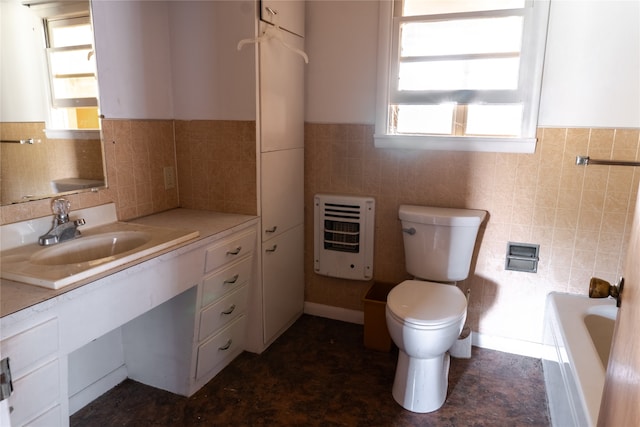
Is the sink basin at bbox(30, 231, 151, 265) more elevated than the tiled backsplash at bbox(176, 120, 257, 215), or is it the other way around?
the tiled backsplash at bbox(176, 120, 257, 215)

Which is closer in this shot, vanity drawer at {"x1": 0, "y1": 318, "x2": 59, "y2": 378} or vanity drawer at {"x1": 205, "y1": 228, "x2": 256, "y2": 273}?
vanity drawer at {"x1": 0, "y1": 318, "x2": 59, "y2": 378}

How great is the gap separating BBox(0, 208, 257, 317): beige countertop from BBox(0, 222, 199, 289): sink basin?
16 mm

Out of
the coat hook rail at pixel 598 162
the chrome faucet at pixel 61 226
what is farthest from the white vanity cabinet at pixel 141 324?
the coat hook rail at pixel 598 162

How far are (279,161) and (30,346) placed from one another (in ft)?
4.82

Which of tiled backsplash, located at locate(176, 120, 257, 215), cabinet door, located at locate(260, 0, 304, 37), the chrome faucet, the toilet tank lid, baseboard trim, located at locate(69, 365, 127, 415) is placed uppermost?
cabinet door, located at locate(260, 0, 304, 37)

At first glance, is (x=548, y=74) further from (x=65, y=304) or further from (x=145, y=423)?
(x=145, y=423)

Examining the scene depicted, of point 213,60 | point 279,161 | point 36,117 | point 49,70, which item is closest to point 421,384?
point 279,161

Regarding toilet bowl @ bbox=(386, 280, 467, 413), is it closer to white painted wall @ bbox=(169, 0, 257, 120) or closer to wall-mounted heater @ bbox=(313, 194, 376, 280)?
wall-mounted heater @ bbox=(313, 194, 376, 280)

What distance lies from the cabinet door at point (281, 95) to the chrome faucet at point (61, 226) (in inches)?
36.2

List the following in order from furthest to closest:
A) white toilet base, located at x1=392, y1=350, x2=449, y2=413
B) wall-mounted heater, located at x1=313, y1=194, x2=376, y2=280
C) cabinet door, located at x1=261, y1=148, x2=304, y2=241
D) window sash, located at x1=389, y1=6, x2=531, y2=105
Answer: wall-mounted heater, located at x1=313, y1=194, x2=376, y2=280 → cabinet door, located at x1=261, y1=148, x2=304, y2=241 → window sash, located at x1=389, y1=6, x2=531, y2=105 → white toilet base, located at x1=392, y1=350, x2=449, y2=413

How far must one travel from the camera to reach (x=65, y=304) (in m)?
1.27

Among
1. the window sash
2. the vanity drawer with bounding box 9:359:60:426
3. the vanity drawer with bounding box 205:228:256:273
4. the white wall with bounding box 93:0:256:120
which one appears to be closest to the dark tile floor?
the vanity drawer with bounding box 205:228:256:273

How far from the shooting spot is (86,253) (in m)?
1.73

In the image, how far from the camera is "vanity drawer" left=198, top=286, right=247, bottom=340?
6.46ft
